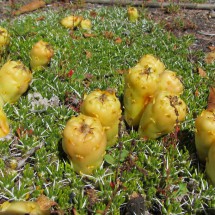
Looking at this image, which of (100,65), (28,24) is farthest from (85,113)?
(28,24)

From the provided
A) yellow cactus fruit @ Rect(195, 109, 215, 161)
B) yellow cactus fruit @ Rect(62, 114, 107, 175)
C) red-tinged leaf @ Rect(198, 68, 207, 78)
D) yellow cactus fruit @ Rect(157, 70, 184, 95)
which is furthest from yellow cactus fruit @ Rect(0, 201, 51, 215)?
red-tinged leaf @ Rect(198, 68, 207, 78)

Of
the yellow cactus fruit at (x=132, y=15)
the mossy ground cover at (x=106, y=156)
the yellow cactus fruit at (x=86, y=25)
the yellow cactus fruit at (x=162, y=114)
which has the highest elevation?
the yellow cactus fruit at (x=132, y=15)

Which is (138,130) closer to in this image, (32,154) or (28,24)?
(32,154)

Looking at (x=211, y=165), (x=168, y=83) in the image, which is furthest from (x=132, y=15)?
(x=211, y=165)

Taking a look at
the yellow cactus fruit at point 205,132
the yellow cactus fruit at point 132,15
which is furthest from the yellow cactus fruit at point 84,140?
the yellow cactus fruit at point 132,15

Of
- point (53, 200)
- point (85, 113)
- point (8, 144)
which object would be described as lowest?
point (53, 200)

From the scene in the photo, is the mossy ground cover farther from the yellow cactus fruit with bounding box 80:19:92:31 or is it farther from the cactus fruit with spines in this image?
the yellow cactus fruit with bounding box 80:19:92:31

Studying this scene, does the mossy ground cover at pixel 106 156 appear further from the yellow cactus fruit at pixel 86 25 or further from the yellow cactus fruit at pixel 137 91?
the yellow cactus fruit at pixel 86 25
